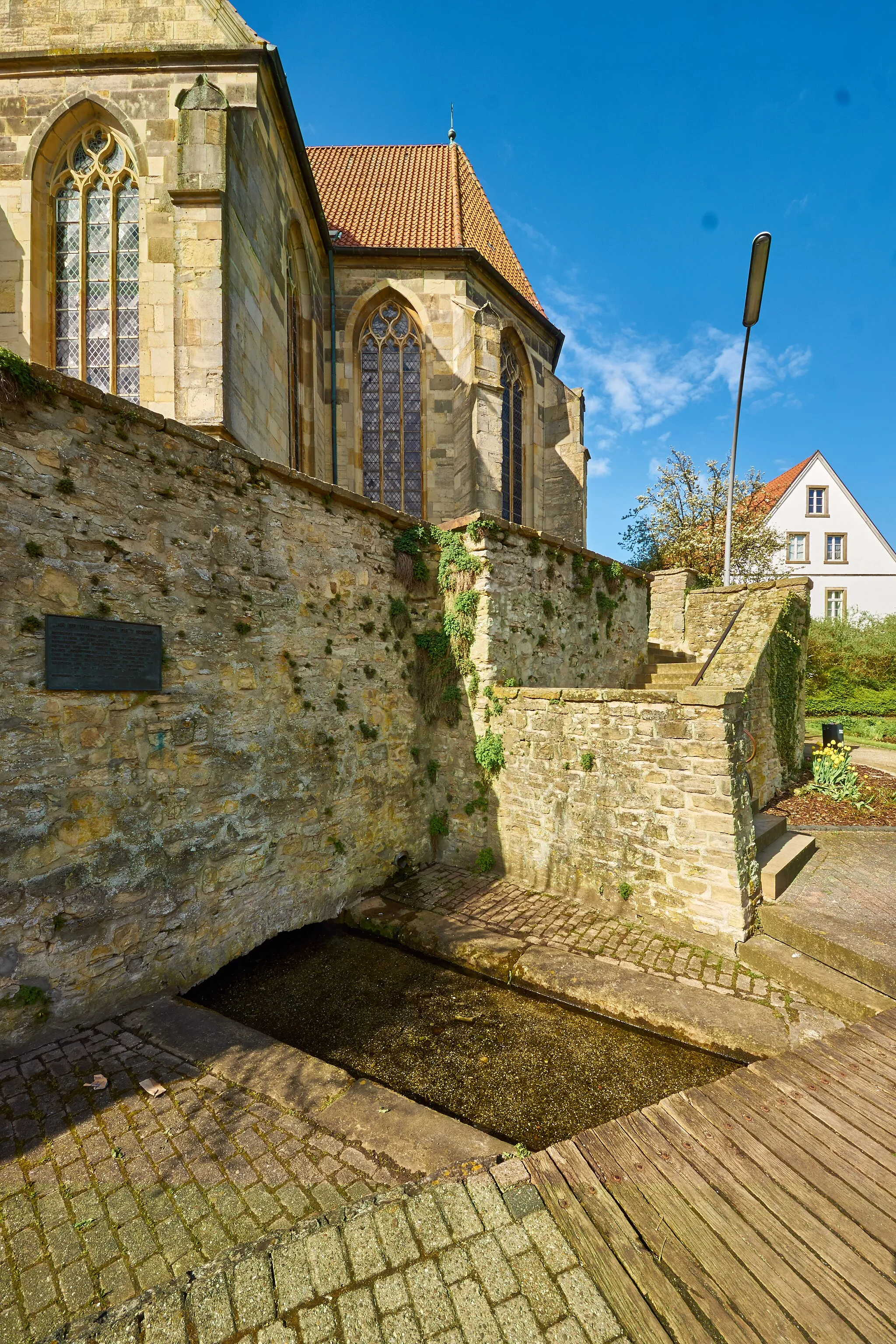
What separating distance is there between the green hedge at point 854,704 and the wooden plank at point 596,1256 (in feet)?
65.4

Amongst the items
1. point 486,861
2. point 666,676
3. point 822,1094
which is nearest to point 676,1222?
point 822,1094

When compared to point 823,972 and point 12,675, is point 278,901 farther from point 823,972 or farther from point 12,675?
point 823,972

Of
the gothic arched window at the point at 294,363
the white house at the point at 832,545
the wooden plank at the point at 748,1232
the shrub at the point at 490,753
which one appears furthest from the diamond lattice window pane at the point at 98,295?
the white house at the point at 832,545

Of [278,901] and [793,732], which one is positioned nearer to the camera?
[278,901]

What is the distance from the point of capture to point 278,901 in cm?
565

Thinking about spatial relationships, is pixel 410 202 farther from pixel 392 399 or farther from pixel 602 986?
pixel 602 986

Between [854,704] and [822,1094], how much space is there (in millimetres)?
20135

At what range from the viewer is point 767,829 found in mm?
7039

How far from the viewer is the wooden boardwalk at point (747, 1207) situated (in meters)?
2.15

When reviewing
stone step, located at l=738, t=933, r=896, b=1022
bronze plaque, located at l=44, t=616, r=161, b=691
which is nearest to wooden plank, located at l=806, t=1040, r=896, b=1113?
stone step, located at l=738, t=933, r=896, b=1022

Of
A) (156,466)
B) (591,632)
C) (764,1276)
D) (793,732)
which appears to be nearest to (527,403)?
(591,632)

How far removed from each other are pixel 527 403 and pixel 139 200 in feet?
33.8

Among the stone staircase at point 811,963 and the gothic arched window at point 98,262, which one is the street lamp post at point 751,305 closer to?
the stone staircase at point 811,963

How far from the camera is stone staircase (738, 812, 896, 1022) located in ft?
13.8
